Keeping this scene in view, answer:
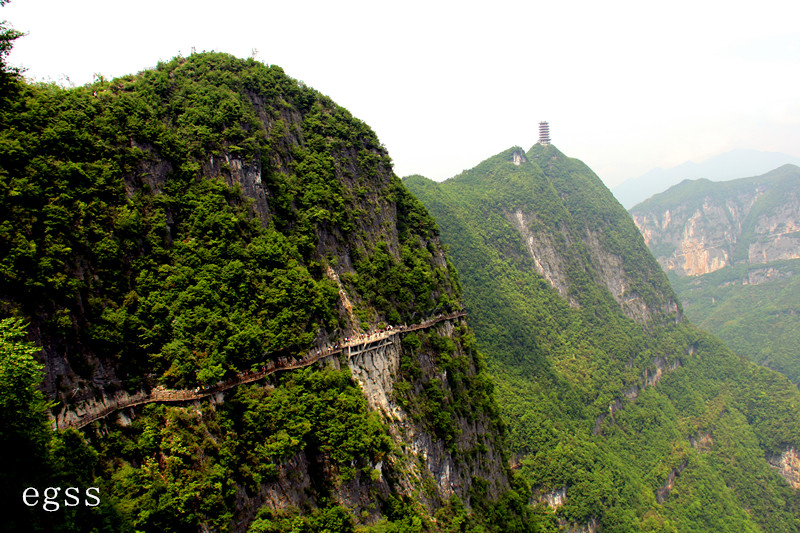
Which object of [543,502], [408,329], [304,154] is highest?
[304,154]

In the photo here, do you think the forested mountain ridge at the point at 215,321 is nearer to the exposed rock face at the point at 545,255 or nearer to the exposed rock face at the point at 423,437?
the exposed rock face at the point at 423,437

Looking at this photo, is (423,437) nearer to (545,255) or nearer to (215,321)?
(215,321)

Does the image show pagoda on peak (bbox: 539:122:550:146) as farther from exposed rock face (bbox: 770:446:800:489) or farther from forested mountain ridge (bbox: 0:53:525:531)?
forested mountain ridge (bbox: 0:53:525:531)

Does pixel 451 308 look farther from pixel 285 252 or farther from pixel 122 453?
pixel 122 453

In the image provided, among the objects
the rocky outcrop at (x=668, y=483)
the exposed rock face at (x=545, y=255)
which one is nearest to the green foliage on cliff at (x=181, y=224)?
the rocky outcrop at (x=668, y=483)

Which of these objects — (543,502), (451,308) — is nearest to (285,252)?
(451,308)

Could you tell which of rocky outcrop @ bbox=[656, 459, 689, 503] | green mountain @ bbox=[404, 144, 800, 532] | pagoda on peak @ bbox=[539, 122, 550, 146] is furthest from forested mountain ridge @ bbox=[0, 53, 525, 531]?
pagoda on peak @ bbox=[539, 122, 550, 146]
